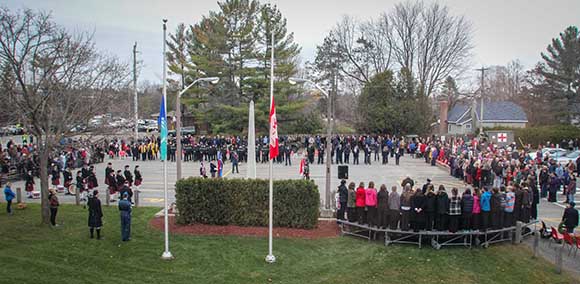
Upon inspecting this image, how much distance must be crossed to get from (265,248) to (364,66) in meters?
46.8

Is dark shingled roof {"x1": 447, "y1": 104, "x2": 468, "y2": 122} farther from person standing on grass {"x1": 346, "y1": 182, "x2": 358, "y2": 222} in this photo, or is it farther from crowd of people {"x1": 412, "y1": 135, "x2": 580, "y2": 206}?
person standing on grass {"x1": 346, "y1": 182, "x2": 358, "y2": 222}

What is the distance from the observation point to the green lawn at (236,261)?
38.3ft

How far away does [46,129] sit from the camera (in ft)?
50.2

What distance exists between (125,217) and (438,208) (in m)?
10.0

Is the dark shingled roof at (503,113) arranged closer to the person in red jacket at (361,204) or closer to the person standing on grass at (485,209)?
the person standing on grass at (485,209)

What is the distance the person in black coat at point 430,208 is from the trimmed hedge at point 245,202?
3.71 meters

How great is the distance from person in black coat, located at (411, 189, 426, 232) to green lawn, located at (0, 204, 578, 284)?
2.52 feet

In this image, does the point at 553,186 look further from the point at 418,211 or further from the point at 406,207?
the point at 406,207

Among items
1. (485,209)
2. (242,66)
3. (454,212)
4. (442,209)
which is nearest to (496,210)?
(485,209)

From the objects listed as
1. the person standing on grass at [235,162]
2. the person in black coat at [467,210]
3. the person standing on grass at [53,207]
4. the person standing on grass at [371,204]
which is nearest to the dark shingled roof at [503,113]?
the person standing on grass at [235,162]

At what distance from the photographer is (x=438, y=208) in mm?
14453

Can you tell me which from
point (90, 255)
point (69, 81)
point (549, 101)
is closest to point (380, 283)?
point (90, 255)

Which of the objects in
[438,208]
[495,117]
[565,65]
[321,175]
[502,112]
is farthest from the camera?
[502,112]

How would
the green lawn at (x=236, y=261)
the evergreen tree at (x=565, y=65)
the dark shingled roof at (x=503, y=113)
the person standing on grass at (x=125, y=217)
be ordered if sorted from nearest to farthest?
the green lawn at (x=236, y=261) → the person standing on grass at (x=125, y=217) → the evergreen tree at (x=565, y=65) → the dark shingled roof at (x=503, y=113)
